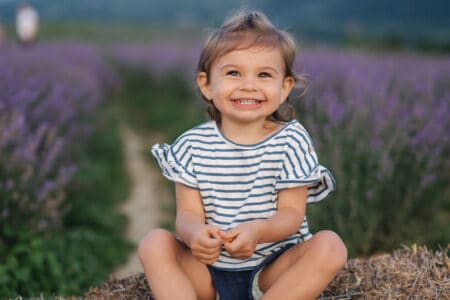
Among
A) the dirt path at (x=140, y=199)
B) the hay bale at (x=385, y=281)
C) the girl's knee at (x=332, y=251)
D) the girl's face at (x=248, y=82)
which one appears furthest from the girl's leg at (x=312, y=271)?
the dirt path at (x=140, y=199)

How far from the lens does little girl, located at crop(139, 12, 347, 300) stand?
2.27 metres

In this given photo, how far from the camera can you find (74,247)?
400cm

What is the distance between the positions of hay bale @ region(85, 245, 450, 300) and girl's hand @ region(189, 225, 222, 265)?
50cm

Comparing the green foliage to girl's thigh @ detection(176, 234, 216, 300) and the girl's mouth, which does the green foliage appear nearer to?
girl's thigh @ detection(176, 234, 216, 300)

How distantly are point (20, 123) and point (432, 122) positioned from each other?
247 centimetres

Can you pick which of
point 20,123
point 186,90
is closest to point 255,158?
point 20,123

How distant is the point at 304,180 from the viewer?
7.39 feet

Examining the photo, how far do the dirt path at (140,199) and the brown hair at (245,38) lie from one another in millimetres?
2240

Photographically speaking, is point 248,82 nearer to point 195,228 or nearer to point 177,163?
point 177,163

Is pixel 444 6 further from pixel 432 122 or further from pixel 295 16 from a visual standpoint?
pixel 295 16

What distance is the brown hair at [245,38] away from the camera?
2324 mm

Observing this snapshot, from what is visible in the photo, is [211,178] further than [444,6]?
No

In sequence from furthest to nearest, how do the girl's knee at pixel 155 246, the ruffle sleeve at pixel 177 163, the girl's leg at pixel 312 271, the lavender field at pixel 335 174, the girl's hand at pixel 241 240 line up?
the lavender field at pixel 335 174, the ruffle sleeve at pixel 177 163, the girl's knee at pixel 155 246, the girl's leg at pixel 312 271, the girl's hand at pixel 241 240

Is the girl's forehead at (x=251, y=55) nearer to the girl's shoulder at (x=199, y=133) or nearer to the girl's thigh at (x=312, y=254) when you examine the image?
the girl's shoulder at (x=199, y=133)
